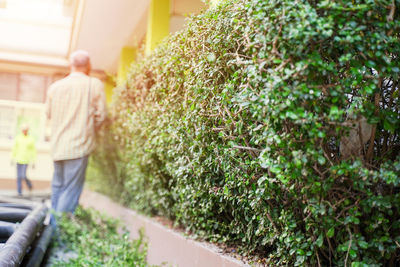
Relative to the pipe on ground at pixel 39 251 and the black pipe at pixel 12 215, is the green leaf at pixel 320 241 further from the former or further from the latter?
the black pipe at pixel 12 215

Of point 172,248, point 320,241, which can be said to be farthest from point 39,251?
point 320,241

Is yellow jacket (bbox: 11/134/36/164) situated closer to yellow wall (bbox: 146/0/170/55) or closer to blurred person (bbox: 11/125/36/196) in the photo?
blurred person (bbox: 11/125/36/196)

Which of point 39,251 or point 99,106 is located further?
point 99,106

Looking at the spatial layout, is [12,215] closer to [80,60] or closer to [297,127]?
[80,60]

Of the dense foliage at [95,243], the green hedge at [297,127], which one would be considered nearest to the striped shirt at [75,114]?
the dense foliage at [95,243]

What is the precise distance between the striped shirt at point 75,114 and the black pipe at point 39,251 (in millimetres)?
1103

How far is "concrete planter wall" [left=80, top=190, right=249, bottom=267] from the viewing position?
3.30 meters

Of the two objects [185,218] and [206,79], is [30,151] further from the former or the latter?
[206,79]

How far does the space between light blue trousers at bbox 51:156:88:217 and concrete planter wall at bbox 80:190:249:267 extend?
2.39ft

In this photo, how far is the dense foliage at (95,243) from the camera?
14.5ft

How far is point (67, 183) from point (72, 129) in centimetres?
67

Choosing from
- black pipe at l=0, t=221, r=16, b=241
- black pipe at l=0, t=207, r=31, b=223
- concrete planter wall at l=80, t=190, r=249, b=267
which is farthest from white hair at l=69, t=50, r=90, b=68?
black pipe at l=0, t=221, r=16, b=241

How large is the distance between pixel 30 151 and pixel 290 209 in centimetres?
1049

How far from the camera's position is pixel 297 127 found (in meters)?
2.34
